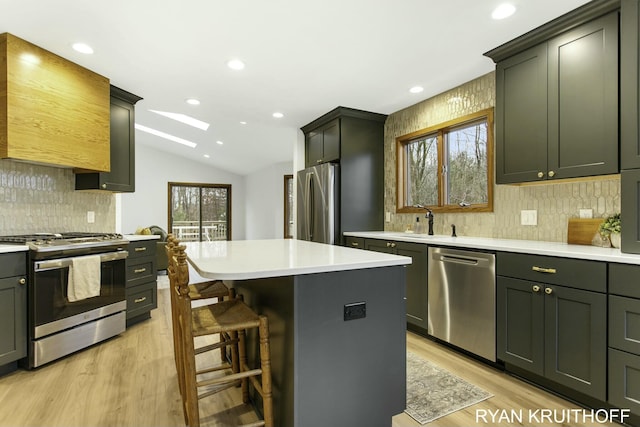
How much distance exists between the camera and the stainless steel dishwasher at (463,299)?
2.42 meters

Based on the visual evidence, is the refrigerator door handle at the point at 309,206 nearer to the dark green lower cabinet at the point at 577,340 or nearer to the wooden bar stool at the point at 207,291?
the wooden bar stool at the point at 207,291

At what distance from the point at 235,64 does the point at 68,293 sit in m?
2.31

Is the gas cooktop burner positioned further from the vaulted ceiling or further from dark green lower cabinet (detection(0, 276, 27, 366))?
the vaulted ceiling

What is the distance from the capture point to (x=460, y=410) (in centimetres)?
193

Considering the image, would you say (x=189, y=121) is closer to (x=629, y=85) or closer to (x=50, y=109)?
(x=50, y=109)

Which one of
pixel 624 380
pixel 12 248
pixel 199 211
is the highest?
pixel 199 211

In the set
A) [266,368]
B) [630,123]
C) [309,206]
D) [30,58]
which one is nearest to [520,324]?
[630,123]

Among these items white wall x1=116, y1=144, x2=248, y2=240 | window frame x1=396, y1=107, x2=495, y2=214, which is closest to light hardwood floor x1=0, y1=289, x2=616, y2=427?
window frame x1=396, y1=107, x2=495, y2=214

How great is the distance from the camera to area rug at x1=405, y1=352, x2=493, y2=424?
75.8 inches

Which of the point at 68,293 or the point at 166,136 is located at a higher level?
the point at 166,136

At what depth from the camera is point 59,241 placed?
8.66 ft

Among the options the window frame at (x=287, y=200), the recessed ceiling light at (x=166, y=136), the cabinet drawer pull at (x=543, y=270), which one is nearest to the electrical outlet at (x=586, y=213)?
the cabinet drawer pull at (x=543, y=270)

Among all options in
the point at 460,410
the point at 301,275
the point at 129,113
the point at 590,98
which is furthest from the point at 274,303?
the point at 129,113

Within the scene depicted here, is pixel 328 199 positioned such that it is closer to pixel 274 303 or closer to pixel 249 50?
pixel 249 50
